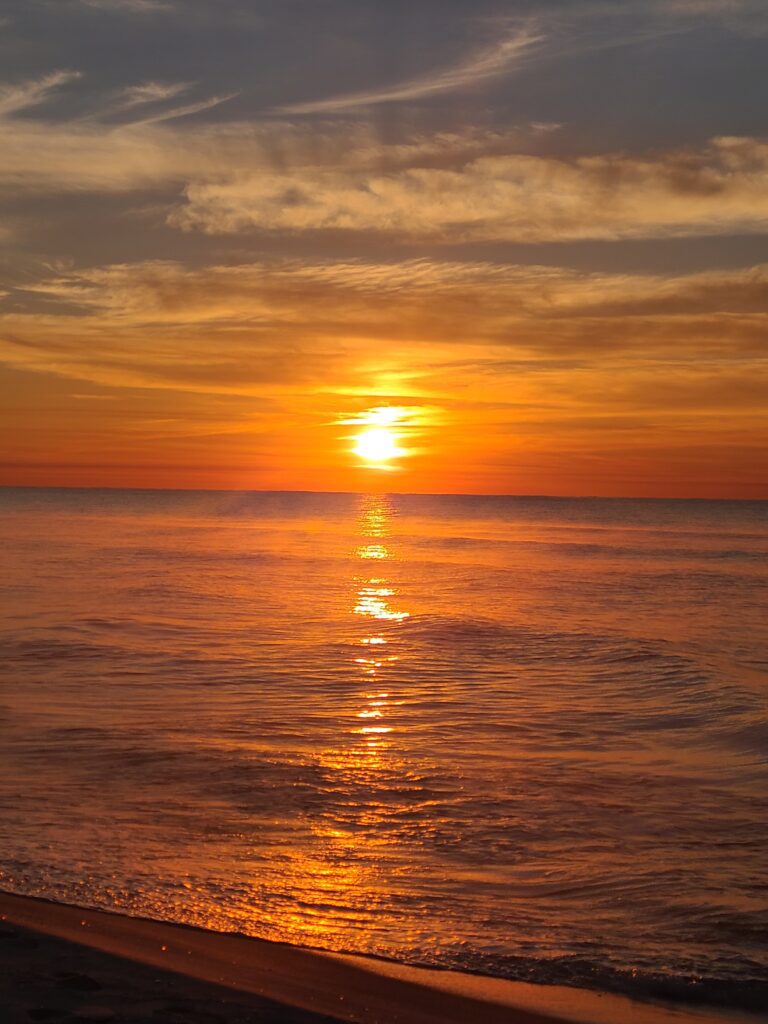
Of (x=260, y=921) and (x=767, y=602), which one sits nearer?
(x=260, y=921)

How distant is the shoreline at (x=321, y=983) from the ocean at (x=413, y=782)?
218 millimetres

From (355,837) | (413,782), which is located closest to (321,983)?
(355,837)

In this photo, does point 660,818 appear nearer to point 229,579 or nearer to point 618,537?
point 229,579

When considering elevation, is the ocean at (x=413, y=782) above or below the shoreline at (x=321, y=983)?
below

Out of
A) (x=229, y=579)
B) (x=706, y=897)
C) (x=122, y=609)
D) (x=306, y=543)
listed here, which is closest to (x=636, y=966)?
(x=706, y=897)

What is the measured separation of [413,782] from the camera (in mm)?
10836

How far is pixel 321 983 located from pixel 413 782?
16.4 ft

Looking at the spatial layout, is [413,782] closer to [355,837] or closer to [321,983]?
[355,837]

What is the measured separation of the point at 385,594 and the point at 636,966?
26.6 m

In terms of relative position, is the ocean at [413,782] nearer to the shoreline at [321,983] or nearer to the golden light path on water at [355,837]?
the golden light path on water at [355,837]

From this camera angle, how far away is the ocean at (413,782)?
702 cm

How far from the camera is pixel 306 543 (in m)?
66.9

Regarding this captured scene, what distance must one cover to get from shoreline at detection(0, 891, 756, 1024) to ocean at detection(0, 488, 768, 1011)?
8.6 inches

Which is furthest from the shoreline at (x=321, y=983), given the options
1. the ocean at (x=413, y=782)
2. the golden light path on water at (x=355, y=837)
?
the golden light path on water at (x=355, y=837)
